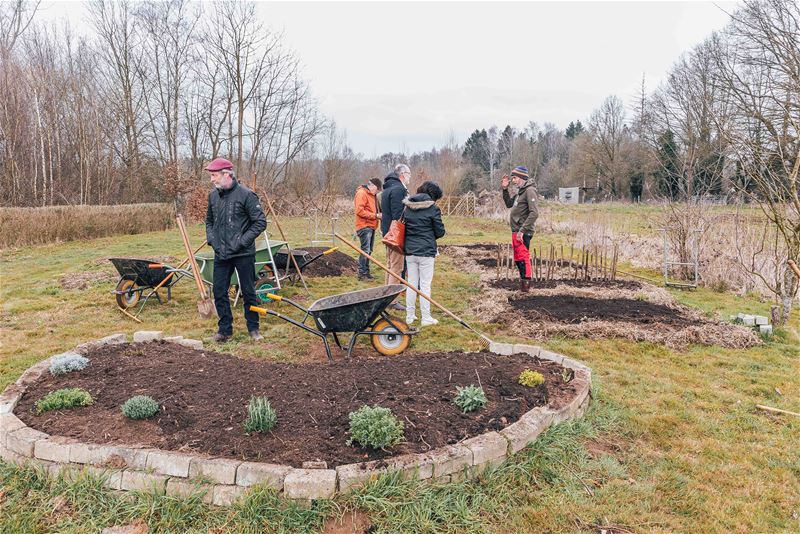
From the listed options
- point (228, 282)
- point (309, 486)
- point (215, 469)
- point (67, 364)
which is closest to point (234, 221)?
point (228, 282)

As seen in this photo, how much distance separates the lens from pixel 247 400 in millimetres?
3041

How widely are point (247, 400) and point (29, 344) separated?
3.41 metres

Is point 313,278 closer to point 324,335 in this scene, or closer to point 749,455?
point 324,335

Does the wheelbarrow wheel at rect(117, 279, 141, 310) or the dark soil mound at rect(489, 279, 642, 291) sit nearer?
the wheelbarrow wheel at rect(117, 279, 141, 310)

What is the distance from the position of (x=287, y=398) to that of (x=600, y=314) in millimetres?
4114

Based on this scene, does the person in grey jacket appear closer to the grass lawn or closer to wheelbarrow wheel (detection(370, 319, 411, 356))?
the grass lawn

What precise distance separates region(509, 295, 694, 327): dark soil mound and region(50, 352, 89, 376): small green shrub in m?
4.44

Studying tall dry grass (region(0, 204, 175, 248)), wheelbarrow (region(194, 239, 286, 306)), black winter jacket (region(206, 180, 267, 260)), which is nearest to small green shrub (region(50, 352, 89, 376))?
black winter jacket (region(206, 180, 267, 260))

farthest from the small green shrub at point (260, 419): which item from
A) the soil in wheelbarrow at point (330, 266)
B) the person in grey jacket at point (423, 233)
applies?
the soil in wheelbarrow at point (330, 266)

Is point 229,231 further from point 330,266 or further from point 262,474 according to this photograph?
point 330,266

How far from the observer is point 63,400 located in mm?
2994

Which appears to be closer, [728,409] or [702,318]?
[728,409]

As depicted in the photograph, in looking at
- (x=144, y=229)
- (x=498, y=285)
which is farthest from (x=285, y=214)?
(x=498, y=285)

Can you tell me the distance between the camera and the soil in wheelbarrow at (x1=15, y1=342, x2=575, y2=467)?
2.62 metres
